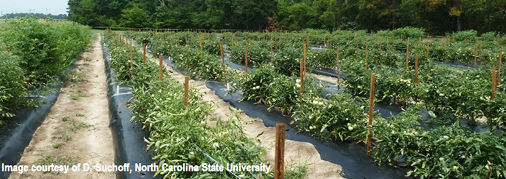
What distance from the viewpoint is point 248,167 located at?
3148 mm

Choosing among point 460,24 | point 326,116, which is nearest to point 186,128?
point 326,116

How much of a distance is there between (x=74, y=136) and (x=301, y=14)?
4266 centimetres

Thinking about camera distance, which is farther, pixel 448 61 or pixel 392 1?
pixel 392 1

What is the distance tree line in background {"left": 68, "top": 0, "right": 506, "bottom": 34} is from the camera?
28.1m

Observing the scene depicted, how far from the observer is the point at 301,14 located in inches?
1813

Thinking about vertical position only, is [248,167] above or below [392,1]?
below

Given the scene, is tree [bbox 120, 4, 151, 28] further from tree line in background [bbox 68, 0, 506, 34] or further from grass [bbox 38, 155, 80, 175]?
grass [bbox 38, 155, 80, 175]

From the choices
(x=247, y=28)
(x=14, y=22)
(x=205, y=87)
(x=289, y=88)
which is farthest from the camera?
(x=247, y=28)

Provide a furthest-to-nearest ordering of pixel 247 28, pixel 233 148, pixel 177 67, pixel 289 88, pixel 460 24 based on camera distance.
→ 1. pixel 247 28
2. pixel 460 24
3. pixel 177 67
4. pixel 289 88
5. pixel 233 148

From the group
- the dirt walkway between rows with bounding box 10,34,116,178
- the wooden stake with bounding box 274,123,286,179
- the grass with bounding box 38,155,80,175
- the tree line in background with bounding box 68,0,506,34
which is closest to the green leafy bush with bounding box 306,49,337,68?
the dirt walkway between rows with bounding box 10,34,116,178

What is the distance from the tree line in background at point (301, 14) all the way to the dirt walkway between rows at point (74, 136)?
90.8 ft

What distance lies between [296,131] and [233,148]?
214 cm

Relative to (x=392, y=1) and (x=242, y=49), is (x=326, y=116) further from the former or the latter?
(x=392, y=1)

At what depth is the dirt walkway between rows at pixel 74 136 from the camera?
4.72 metres
